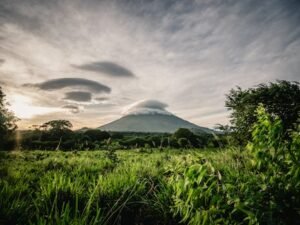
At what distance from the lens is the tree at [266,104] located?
52.4 ft

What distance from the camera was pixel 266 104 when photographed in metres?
16.7

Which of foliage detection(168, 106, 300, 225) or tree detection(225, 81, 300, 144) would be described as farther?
tree detection(225, 81, 300, 144)

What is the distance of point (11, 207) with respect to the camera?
3301mm

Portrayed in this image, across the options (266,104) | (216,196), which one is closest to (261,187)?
(216,196)

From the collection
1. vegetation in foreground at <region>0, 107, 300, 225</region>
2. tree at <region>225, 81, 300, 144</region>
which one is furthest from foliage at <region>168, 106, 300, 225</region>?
tree at <region>225, 81, 300, 144</region>

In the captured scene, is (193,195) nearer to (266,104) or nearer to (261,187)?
(261,187)

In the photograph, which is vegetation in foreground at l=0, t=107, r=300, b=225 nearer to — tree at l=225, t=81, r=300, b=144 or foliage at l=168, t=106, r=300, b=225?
foliage at l=168, t=106, r=300, b=225

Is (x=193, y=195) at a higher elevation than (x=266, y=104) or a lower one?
lower

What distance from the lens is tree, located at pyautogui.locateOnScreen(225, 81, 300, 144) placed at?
16.0 metres

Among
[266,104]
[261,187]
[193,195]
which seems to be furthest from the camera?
[266,104]

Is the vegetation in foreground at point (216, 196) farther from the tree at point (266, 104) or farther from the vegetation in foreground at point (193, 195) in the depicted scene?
the tree at point (266, 104)

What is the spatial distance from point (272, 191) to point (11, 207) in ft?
11.9

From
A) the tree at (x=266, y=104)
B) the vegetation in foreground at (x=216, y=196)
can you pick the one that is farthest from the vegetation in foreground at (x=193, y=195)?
the tree at (x=266, y=104)

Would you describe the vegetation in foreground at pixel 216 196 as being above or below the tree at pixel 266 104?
below
